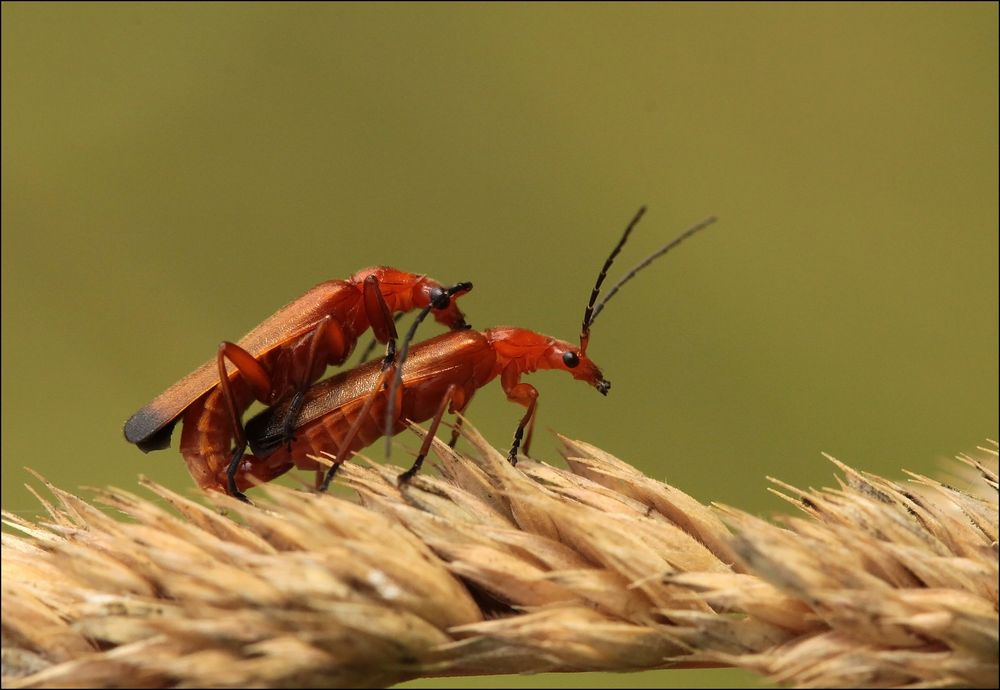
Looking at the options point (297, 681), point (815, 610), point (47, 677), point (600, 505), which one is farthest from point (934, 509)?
point (47, 677)

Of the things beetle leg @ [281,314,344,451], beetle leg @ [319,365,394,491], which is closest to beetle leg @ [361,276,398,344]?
beetle leg @ [281,314,344,451]

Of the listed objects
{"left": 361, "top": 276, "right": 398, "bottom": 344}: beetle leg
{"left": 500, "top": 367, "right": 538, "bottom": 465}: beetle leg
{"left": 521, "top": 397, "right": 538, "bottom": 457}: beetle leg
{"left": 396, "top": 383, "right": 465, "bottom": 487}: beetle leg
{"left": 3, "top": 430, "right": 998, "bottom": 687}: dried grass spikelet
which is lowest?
{"left": 3, "top": 430, "right": 998, "bottom": 687}: dried grass spikelet

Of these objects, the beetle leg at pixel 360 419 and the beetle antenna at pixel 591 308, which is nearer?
the beetle leg at pixel 360 419

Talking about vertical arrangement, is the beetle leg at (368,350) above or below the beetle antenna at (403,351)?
above

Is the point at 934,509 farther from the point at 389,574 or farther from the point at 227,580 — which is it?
the point at 227,580

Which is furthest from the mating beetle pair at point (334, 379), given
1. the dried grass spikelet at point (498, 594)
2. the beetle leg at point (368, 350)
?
the dried grass spikelet at point (498, 594)

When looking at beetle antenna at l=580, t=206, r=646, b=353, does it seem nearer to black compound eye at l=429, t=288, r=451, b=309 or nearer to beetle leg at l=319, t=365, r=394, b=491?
black compound eye at l=429, t=288, r=451, b=309

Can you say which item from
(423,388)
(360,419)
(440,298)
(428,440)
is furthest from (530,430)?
(428,440)

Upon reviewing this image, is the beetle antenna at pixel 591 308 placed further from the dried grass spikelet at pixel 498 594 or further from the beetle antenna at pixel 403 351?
the dried grass spikelet at pixel 498 594
